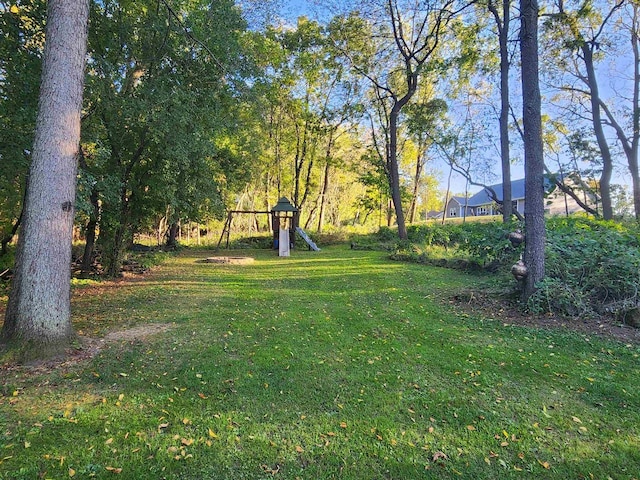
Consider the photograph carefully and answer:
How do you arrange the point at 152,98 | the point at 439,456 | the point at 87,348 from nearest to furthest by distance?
the point at 439,456 → the point at 87,348 → the point at 152,98

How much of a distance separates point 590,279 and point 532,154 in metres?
1.84

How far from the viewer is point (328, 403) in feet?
8.63

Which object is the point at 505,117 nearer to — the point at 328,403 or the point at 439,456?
the point at 328,403

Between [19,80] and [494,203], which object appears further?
[494,203]

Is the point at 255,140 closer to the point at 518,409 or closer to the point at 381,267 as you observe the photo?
the point at 381,267

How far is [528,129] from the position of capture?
5059 mm

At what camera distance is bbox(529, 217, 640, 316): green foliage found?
4547 millimetres

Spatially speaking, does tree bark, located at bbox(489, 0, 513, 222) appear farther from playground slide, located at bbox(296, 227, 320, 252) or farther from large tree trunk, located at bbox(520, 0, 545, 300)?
playground slide, located at bbox(296, 227, 320, 252)

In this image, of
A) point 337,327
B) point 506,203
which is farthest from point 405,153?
point 337,327

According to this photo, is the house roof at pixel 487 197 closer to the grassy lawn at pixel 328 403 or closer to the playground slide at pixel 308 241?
the playground slide at pixel 308 241

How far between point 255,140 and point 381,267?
8.53m

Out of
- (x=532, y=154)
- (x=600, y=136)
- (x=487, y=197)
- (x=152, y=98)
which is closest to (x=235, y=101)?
(x=152, y=98)

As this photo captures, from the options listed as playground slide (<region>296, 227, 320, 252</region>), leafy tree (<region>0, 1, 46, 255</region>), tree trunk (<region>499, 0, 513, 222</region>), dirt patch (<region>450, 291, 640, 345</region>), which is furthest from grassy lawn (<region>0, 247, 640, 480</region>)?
playground slide (<region>296, 227, 320, 252</region>)

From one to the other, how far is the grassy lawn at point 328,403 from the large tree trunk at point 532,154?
1.12m
